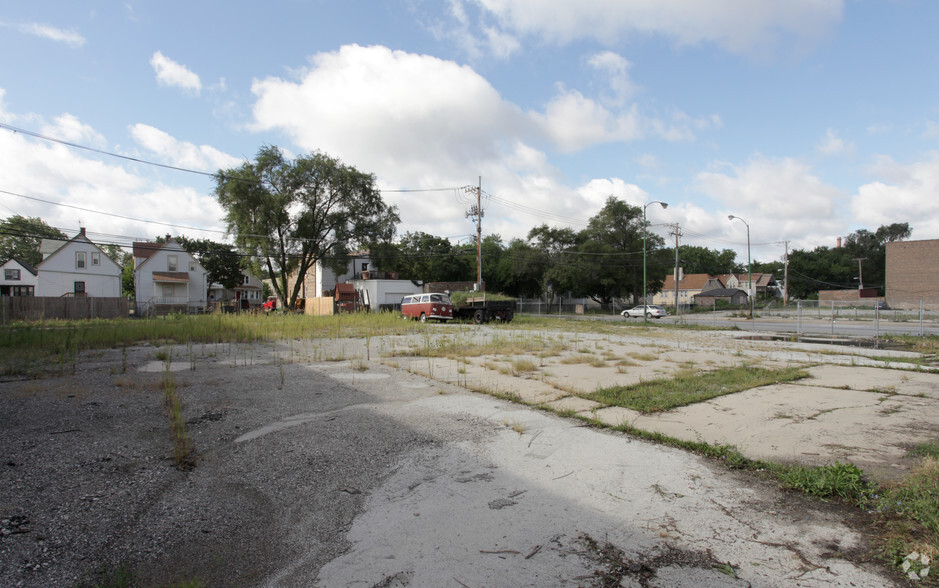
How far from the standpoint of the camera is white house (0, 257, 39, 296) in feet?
151

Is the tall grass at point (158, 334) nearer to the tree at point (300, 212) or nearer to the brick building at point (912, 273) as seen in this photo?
the tree at point (300, 212)

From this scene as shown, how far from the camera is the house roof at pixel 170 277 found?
45219mm

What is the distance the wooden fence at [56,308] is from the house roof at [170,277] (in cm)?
1604

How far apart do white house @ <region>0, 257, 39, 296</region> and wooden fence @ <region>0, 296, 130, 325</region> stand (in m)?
25.5

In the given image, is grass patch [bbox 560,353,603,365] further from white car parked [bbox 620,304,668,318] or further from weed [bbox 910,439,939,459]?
white car parked [bbox 620,304,668,318]

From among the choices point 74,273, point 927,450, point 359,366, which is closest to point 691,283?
point 74,273

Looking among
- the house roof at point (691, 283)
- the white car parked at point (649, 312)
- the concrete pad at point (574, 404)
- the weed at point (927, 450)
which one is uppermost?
the house roof at point (691, 283)

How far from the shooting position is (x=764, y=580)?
2568mm

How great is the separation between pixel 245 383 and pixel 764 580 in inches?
307

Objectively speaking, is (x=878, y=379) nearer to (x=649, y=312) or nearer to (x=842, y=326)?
(x=842, y=326)

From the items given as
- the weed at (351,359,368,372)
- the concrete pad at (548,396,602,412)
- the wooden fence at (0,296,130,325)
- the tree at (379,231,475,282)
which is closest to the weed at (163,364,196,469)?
the weed at (351,359,368,372)

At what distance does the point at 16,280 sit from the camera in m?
46.6

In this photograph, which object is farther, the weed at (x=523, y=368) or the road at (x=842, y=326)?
the road at (x=842, y=326)

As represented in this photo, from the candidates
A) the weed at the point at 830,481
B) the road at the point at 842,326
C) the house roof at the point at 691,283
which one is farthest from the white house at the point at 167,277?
the house roof at the point at 691,283
